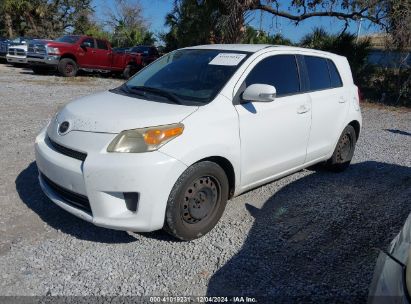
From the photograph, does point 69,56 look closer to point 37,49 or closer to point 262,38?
point 37,49

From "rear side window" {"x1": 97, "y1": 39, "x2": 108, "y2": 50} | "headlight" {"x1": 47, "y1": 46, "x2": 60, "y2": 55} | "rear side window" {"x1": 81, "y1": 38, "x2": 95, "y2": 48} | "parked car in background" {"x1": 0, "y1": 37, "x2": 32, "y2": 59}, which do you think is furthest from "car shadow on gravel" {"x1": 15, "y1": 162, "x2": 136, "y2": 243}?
"parked car in background" {"x1": 0, "y1": 37, "x2": 32, "y2": 59}

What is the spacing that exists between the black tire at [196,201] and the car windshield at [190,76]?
66 cm

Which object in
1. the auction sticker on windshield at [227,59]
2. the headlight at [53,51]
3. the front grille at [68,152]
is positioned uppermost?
the auction sticker on windshield at [227,59]

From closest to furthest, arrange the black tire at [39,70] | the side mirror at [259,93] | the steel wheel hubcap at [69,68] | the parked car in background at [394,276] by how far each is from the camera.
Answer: the parked car in background at [394,276]
the side mirror at [259,93]
the steel wheel hubcap at [69,68]
the black tire at [39,70]

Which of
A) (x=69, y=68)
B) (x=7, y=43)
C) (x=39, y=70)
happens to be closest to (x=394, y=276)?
(x=69, y=68)

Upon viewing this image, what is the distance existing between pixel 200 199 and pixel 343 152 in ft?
9.50

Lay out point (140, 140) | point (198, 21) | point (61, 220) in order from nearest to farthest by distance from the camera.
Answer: point (140, 140)
point (61, 220)
point (198, 21)

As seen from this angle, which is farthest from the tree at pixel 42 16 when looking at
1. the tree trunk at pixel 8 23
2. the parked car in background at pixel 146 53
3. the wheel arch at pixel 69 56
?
the wheel arch at pixel 69 56

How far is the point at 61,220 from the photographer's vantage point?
3627 millimetres

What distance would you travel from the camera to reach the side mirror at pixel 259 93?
3.48 metres

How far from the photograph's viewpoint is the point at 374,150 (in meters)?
6.99

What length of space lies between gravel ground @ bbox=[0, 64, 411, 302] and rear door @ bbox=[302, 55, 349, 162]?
21.6 inches

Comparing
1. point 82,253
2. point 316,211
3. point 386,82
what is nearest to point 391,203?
point 316,211

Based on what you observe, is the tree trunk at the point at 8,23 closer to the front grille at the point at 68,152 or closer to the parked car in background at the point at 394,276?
the front grille at the point at 68,152
